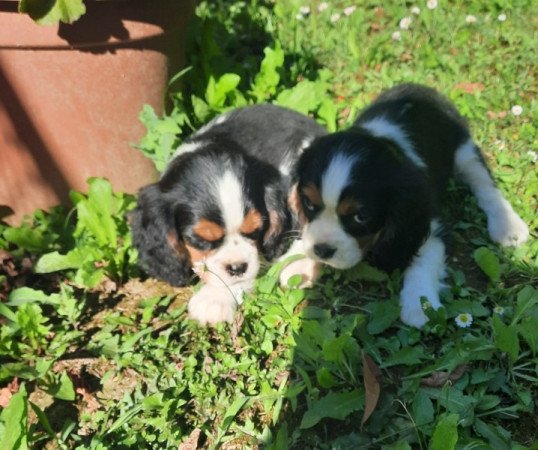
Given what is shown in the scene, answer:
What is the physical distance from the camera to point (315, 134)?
4078mm

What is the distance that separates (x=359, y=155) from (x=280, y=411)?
130 centimetres

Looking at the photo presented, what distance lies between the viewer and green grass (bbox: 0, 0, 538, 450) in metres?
2.56

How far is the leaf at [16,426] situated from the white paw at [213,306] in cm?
99

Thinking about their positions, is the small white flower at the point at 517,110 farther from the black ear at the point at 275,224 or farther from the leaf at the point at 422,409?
the leaf at the point at 422,409

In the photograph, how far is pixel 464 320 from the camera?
2.88 meters

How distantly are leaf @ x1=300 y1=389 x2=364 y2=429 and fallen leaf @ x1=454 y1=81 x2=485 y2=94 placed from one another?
3.20m

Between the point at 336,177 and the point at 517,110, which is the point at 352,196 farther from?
the point at 517,110

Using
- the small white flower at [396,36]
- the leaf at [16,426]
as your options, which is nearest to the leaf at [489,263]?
the leaf at [16,426]

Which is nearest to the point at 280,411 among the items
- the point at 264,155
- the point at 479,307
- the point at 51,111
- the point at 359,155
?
the point at 479,307

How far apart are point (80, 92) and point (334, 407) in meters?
2.38

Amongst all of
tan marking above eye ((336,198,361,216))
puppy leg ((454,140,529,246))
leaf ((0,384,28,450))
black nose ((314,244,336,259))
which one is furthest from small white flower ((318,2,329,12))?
leaf ((0,384,28,450))

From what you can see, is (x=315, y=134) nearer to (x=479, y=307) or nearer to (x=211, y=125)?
(x=211, y=125)

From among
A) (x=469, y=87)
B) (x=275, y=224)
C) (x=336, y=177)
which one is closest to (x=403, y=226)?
(x=336, y=177)

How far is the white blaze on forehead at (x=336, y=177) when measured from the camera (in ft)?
10.1
